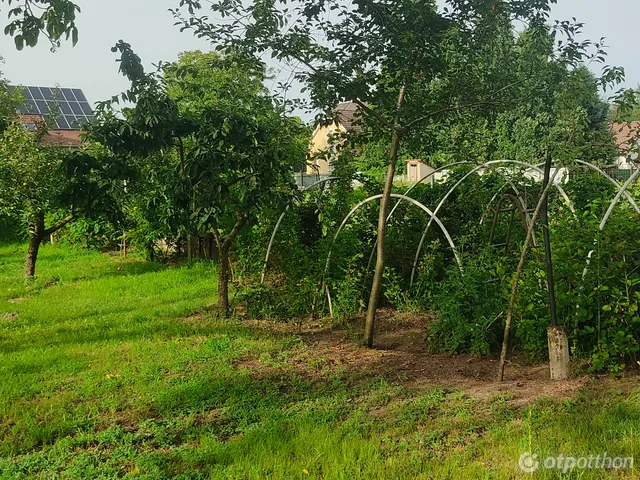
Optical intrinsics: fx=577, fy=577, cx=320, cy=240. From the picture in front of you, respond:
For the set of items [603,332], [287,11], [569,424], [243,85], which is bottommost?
[569,424]

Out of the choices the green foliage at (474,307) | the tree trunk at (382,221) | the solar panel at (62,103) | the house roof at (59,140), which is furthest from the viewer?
the solar panel at (62,103)

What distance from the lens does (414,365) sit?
5383 mm

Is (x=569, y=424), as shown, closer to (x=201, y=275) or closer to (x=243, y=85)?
(x=243, y=85)

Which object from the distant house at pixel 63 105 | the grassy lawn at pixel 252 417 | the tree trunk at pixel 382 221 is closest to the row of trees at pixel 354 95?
the tree trunk at pixel 382 221

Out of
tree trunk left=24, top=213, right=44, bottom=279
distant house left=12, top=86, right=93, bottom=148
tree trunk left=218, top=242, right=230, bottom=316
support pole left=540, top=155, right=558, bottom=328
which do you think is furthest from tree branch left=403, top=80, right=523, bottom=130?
distant house left=12, top=86, right=93, bottom=148

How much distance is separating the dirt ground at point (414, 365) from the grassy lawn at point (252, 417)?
74mm

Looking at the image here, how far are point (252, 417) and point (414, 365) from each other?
1.80 metres

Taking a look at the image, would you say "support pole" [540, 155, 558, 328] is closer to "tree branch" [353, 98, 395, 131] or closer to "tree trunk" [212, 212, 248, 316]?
"tree branch" [353, 98, 395, 131]

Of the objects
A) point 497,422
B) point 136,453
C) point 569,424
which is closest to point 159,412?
point 136,453

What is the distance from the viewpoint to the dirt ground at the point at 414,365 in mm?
4477

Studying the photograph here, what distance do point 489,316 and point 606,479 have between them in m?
2.30

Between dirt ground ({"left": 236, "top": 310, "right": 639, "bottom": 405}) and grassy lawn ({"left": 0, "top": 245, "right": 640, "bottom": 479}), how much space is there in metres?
0.07

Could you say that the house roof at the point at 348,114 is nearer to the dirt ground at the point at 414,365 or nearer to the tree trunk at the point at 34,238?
the dirt ground at the point at 414,365

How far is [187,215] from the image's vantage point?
20.8ft
